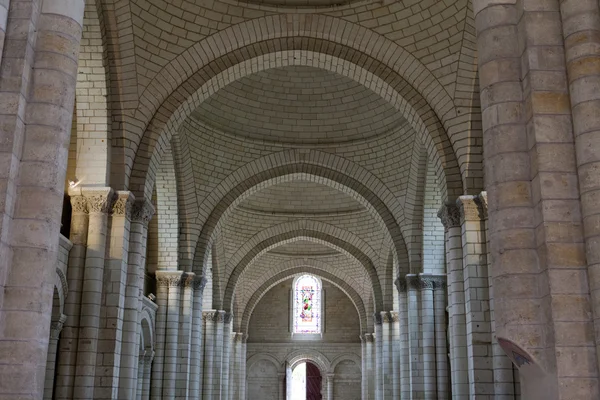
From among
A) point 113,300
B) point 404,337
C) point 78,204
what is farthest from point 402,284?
point 78,204

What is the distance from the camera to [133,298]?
1416 centimetres

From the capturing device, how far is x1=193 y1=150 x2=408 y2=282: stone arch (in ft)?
69.9

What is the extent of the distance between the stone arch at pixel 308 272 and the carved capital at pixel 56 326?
21.0m

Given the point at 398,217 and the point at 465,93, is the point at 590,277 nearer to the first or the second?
the point at 465,93

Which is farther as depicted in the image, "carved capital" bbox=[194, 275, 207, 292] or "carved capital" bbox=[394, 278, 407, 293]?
"carved capital" bbox=[394, 278, 407, 293]

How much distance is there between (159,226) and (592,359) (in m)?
14.9

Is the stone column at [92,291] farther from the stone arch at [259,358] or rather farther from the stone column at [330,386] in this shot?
the stone column at [330,386]

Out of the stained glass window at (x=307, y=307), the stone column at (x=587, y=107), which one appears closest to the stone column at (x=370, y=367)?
the stained glass window at (x=307, y=307)

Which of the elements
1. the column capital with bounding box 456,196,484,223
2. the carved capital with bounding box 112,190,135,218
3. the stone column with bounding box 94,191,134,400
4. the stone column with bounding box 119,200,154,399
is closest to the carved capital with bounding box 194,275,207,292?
the stone column with bounding box 119,200,154,399

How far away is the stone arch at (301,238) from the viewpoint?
91.5 feet

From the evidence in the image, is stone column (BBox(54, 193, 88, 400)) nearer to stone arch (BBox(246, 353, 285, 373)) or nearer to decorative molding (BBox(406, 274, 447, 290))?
decorative molding (BBox(406, 274, 447, 290))

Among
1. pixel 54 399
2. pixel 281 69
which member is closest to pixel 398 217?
pixel 281 69

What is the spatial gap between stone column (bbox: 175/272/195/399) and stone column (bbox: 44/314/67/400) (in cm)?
670

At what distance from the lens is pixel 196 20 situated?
15.4 m
